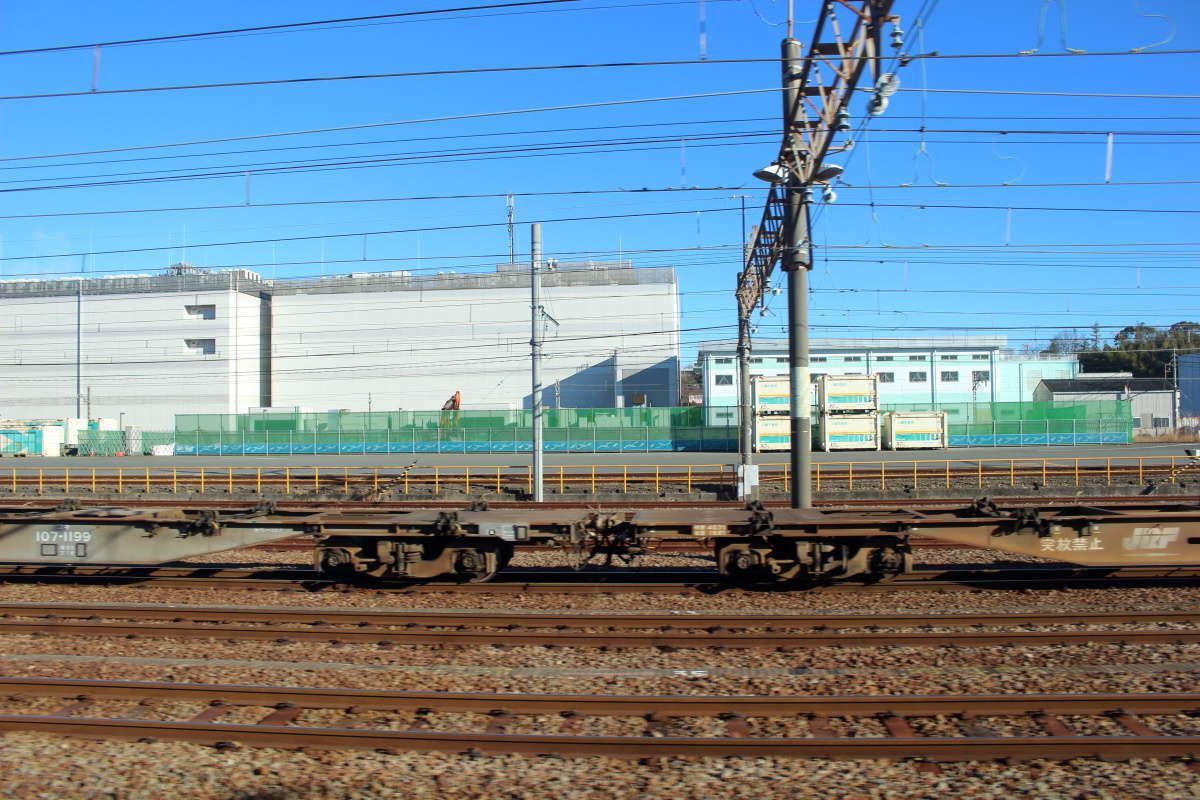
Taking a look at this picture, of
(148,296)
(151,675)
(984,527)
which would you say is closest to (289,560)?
(151,675)

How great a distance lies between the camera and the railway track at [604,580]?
395 inches

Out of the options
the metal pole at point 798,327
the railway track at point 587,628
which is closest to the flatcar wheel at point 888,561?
the railway track at point 587,628

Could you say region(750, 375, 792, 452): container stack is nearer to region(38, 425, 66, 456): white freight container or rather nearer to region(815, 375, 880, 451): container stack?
region(815, 375, 880, 451): container stack

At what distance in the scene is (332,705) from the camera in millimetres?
6090

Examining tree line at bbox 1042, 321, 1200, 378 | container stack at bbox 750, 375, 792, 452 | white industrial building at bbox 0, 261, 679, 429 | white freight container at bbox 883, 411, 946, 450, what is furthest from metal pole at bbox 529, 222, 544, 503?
tree line at bbox 1042, 321, 1200, 378

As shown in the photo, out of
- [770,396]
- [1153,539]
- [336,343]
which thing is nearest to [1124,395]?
[770,396]

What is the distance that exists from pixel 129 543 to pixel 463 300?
1896 inches

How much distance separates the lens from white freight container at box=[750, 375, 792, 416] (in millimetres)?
40812

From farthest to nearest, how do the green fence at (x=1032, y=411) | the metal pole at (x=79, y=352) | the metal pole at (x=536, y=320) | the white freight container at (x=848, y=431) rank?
the metal pole at (x=79, y=352) < the green fence at (x=1032, y=411) < the white freight container at (x=848, y=431) < the metal pole at (x=536, y=320)

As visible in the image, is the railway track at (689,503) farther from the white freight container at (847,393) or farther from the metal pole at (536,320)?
the white freight container at (847,393)

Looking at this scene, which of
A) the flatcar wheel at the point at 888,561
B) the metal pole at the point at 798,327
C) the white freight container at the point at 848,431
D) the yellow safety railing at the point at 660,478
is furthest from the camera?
the white freight container at the point at 848,431

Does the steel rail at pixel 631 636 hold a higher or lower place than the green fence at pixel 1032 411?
lower

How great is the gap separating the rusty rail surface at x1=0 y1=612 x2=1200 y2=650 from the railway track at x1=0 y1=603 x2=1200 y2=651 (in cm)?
1

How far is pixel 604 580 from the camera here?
35.8 ft
